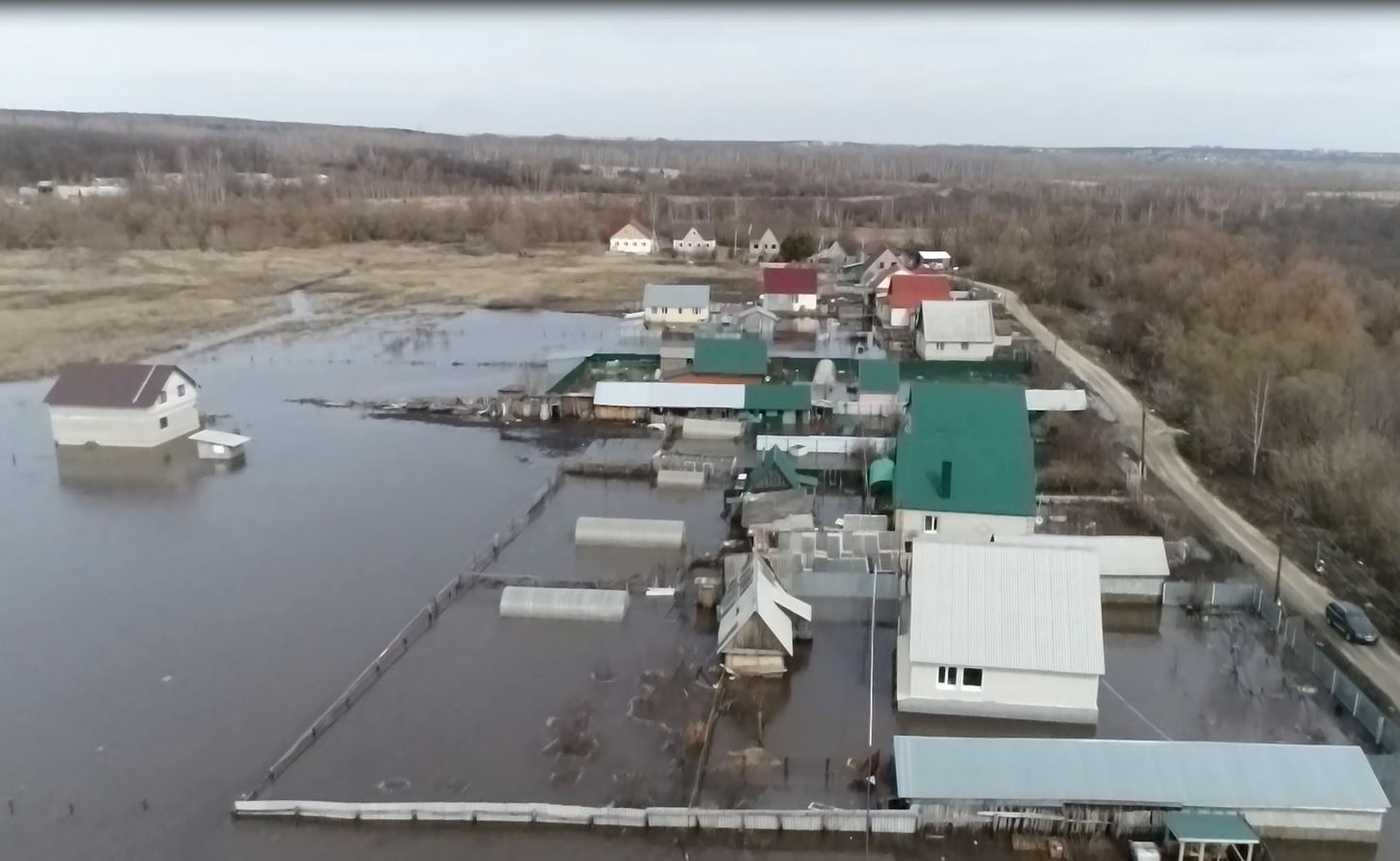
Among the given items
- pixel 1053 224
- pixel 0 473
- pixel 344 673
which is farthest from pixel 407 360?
pixel 1053 224

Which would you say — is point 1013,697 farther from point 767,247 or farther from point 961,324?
point 767,247

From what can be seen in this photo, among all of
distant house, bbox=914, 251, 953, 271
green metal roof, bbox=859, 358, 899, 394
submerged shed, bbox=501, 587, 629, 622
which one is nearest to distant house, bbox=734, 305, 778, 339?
green metal roof, bbox=859, 358, 899, 394

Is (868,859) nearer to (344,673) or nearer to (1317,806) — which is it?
(1317,806)

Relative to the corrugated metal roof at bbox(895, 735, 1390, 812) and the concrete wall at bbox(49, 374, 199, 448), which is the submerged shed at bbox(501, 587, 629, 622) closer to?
the corrugated metal roof at bbox(895, 735, 1390, 812)

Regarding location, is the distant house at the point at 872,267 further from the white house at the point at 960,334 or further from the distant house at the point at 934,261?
the white house at the point at 960,334

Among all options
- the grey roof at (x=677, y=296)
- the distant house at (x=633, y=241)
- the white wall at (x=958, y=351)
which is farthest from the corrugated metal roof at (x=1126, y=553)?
the distant house at (x=633, y=241)

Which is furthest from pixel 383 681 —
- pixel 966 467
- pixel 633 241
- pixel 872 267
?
pixel 633 241
